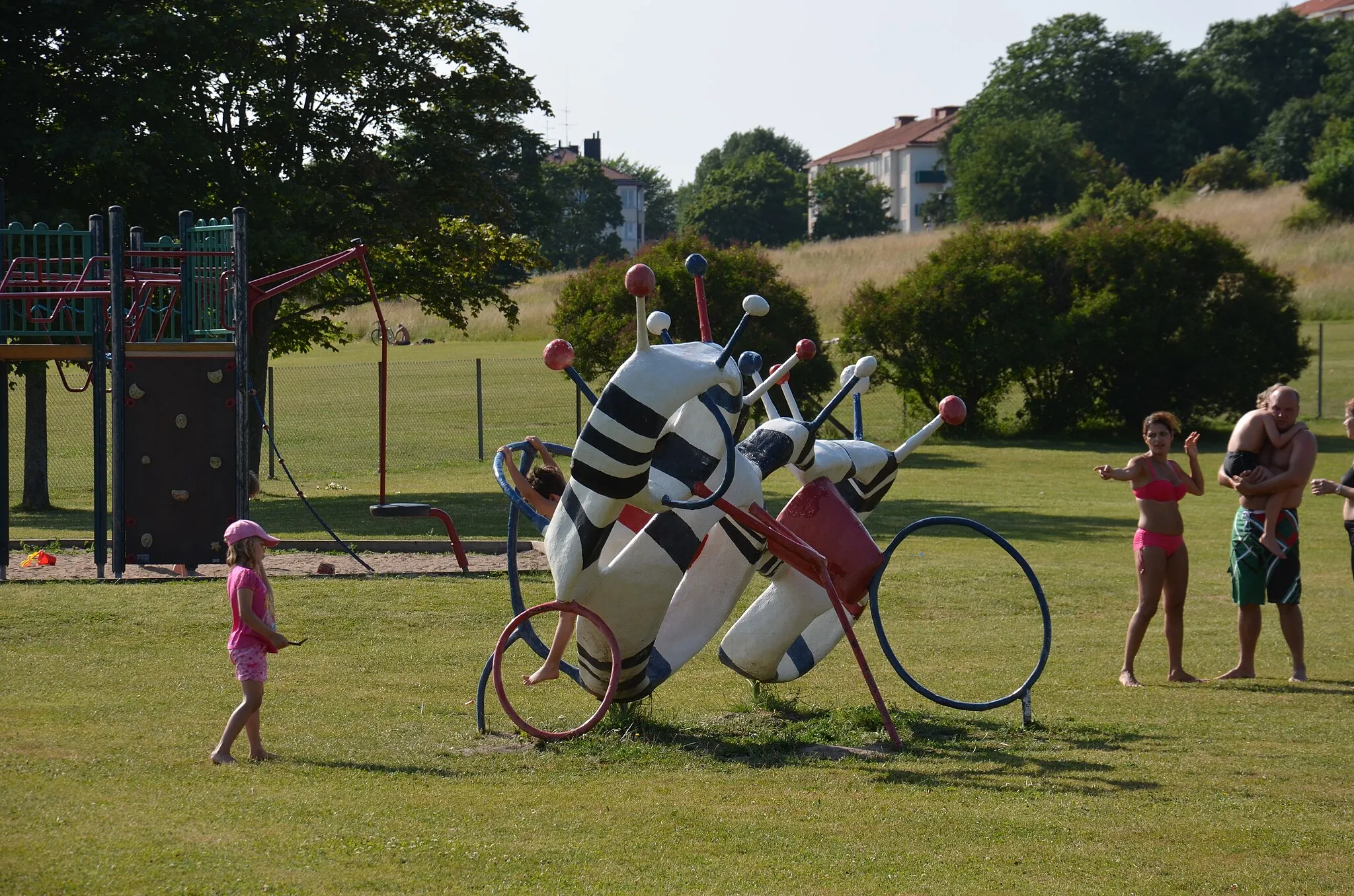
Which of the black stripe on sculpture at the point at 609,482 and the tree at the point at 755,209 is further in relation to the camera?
the tree at the point at 755,209

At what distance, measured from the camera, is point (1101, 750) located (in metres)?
7.27

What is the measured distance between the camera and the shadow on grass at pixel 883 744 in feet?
22.0

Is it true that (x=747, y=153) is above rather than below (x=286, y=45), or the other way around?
above

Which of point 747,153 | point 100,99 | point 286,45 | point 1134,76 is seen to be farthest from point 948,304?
point 747,153

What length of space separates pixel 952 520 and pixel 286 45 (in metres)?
16.1

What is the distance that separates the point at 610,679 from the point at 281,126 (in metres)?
15.5

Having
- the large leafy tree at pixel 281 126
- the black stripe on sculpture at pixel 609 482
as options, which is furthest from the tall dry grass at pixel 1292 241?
Answer: the black stripe on sculpture at pixel 609 482

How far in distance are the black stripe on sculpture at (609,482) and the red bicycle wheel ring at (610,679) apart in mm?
671

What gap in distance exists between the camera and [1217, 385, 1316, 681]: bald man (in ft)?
30.6

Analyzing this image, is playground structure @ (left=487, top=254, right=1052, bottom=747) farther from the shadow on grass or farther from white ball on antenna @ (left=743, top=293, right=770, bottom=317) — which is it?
the shadow on grass

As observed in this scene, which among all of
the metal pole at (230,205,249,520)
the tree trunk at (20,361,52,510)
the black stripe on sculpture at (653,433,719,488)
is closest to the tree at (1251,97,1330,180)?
the tree trunk at (20,361,52,510)

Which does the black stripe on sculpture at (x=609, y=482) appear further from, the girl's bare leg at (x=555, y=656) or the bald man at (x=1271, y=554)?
the bald man at (x=1271, y=554)

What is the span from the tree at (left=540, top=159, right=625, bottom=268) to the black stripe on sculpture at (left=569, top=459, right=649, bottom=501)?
83.6 metres

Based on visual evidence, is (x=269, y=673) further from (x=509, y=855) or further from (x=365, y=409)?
(x=365, y=409)
